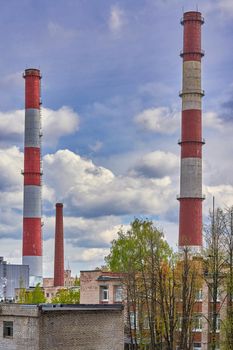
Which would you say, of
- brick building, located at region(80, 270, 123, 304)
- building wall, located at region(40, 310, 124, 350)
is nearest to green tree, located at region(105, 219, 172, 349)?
brick building, located at region(80, 270, 123, 304)

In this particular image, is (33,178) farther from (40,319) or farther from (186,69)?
(40,319)

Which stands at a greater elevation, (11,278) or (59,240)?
(59,240)

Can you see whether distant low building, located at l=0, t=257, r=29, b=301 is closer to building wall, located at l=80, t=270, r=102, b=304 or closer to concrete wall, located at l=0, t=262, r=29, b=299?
concrete wall, located at l=0, t=262, r=29, b=299

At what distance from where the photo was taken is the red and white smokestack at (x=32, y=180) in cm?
6575

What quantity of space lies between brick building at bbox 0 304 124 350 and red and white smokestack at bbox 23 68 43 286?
38.5 metres

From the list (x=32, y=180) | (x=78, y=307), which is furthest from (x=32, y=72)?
(x=78, y=307)

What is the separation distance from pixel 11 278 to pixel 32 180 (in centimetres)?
1147

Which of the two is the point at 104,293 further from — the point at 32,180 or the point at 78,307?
the point at 32,180

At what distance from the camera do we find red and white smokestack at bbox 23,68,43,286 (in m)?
65.8

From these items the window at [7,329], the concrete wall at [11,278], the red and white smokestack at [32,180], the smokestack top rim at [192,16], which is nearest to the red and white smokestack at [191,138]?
the smokestack top rim at [192,16]

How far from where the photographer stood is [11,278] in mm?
71312

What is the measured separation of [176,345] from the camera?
3731 centimetres

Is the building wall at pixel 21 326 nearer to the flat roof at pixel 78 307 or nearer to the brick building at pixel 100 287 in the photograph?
the flat roof at pixel 78 307

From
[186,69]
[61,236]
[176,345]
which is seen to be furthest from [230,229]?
[61,236]
